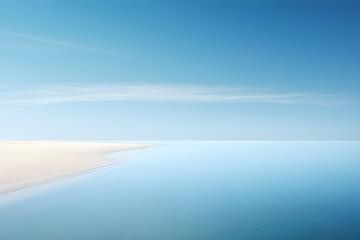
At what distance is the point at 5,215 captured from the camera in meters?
16.3

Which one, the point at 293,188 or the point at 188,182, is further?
the point at 188,182

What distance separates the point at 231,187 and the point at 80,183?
12.7m

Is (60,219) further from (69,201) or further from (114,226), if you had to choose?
(69,201)

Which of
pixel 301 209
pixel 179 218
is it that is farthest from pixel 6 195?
pixel 301 209

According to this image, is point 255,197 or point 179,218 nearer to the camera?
point 179,218

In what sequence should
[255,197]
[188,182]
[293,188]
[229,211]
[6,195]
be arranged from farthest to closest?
[188,182] < [293,188] < [255,197] < [6,195] < [229,211]

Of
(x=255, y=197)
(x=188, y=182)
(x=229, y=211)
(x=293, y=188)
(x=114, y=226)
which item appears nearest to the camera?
(x=114, y=226)

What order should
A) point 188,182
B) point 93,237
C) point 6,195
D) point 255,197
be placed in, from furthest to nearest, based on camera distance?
1. point 188,182
2. point 255,197
3. point 6,195
4. point 93,237

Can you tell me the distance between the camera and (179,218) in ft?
54.7

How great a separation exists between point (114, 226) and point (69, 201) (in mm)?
6818

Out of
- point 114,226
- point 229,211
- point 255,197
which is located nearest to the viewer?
point 114,226

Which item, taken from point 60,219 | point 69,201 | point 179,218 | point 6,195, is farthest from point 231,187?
point 6,195

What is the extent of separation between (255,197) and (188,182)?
851 centimetres

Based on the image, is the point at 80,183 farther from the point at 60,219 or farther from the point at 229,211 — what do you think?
the point at 229,211
